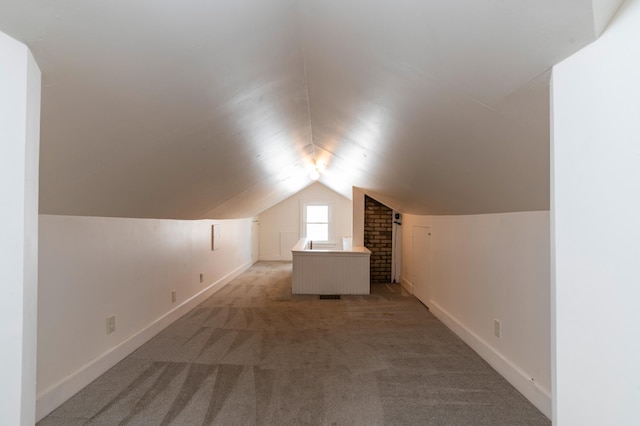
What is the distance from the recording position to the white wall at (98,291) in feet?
7.00

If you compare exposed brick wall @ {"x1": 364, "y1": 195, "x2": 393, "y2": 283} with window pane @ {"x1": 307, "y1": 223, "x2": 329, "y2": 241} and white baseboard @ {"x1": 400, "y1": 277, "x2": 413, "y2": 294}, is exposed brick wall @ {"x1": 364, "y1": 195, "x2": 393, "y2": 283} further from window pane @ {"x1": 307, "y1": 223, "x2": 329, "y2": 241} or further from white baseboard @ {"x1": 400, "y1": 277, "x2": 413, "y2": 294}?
window pane @ {"x1": 307, "y1": 223, "x2": 329, "y2": 241}

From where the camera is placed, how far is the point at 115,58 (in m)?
1.17

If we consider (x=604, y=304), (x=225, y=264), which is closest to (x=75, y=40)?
(x=604, y=304)

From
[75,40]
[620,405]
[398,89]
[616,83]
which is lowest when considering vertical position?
[620,405]

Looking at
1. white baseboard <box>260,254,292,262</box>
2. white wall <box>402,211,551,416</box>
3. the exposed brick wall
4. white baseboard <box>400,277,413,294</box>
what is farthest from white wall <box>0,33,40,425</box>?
white baseboard <box>260,254,292,262</box>

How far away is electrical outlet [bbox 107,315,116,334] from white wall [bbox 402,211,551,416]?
2961 mm

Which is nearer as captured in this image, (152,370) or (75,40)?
(75,40)

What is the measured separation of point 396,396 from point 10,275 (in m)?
2.15

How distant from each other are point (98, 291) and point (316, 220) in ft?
23.3

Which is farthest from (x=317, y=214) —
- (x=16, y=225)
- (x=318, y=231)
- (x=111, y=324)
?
(x=16, y=225)

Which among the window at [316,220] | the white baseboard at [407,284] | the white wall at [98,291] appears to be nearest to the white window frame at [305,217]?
the window at [316,220]

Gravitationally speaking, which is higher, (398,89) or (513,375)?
(398,89)

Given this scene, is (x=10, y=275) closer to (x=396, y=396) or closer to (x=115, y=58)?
(x=115, y=58)

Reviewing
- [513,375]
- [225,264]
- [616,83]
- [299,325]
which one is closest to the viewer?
[616,83]
